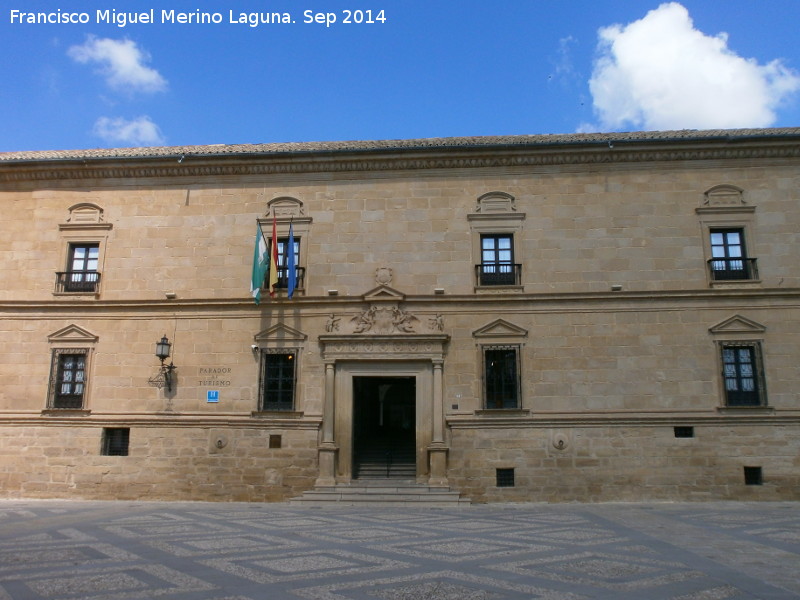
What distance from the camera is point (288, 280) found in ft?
52.9

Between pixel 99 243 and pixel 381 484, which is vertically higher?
pixel 99 243

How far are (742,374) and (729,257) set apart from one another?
107 inches

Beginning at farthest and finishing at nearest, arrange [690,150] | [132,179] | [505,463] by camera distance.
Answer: [132,179]
[690,150]
[505,463]

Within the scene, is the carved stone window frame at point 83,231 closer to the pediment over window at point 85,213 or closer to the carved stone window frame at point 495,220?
the pediment over window at point 85,213

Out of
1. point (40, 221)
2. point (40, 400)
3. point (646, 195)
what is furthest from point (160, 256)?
point (646, 195)

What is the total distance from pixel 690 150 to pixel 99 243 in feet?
47.8

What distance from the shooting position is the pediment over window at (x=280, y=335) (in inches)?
638

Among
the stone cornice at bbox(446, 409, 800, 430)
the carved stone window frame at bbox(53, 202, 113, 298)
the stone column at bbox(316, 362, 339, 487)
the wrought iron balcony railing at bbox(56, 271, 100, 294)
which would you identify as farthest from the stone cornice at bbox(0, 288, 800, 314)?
the stone cornice at bbox(446, 409, 800, 430)

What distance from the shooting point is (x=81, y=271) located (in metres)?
17.0

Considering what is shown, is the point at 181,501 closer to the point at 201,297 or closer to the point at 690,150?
the point at 201,297

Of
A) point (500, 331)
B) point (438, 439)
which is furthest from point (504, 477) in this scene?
point (500, 331)

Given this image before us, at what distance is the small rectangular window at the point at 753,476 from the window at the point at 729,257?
14.0ft

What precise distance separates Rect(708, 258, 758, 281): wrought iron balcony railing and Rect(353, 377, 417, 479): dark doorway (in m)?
7.49

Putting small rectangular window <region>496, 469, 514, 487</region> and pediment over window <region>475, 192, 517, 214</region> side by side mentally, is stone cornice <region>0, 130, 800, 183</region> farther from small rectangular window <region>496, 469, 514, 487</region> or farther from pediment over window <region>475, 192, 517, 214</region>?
small rectangular window <region>496, 469, 514, 487</region>
